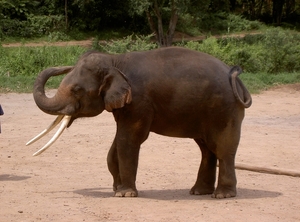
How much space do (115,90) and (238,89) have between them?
4.68ft

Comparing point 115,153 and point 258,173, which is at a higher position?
point 115,153

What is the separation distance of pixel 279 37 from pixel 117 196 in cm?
1698

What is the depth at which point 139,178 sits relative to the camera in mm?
9594

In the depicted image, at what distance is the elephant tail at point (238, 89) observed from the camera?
8055mm

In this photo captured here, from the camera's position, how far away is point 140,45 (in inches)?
926

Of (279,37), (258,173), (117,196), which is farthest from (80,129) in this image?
(279,37)

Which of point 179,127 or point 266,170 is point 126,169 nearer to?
point 179,127

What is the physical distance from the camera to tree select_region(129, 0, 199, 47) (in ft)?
109

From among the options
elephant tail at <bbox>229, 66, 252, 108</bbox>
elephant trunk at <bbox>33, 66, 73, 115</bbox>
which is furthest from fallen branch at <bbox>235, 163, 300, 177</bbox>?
elephant trunk at <bbox>33, 66, 73, 115</bbox>

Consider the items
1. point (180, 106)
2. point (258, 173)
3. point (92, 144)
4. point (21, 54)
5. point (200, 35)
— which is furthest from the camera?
point (200, 35)

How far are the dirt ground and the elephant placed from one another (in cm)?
52

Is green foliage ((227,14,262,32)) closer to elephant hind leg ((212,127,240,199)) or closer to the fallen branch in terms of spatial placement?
the fallen branch

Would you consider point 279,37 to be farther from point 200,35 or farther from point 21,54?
point 200,35

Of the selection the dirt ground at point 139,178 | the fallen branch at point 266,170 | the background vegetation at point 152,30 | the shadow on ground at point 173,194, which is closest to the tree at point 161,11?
the background vegetation at point 152,30
